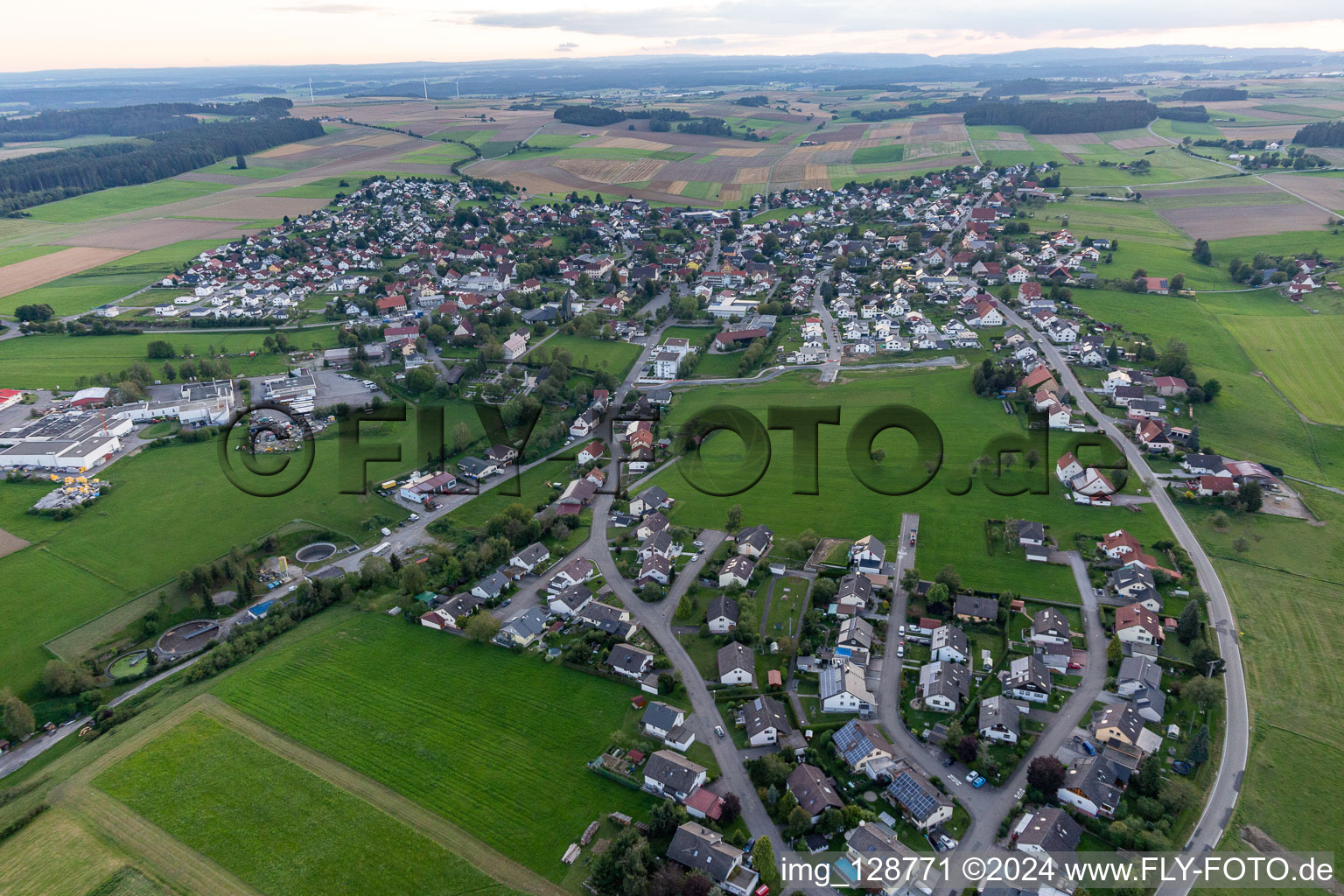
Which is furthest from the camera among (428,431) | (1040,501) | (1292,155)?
(1292,155)

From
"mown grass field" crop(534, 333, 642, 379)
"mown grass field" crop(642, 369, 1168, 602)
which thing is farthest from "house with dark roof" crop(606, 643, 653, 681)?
"mown grass field" crop(534, 333, 642, 379)

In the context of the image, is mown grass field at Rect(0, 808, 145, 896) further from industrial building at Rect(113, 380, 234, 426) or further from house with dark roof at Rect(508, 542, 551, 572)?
industrial building at Rect(113, 380, 234, 426)

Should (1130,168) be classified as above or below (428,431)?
above

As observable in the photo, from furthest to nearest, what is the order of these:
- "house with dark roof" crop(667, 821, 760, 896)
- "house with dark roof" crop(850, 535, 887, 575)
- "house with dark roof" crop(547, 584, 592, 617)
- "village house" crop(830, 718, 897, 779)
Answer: "house with dark roof" crop(850, 535, 887, 575), "house with dark roof" crop(547, 584, 592, 617), "village house" crop(830, 718, 897, 779), "house with dark roof" crop(667, 821, 760, 896)

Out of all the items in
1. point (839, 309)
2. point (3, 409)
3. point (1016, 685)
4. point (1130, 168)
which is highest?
point (1130, 168)

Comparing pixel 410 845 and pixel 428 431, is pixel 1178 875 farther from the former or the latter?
pixel 428 431

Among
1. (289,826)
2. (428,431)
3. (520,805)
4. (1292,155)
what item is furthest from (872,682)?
(1292,155)

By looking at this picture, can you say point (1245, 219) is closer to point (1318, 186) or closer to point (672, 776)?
point (1318, 186)
